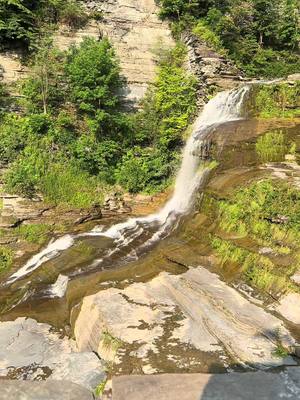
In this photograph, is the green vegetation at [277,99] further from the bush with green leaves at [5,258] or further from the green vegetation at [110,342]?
the green vegetation at [110,342]

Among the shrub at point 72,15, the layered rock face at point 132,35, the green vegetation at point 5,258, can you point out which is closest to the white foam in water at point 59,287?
the green vegetation at point 5,258

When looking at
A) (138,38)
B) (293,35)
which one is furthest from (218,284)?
(293,35)

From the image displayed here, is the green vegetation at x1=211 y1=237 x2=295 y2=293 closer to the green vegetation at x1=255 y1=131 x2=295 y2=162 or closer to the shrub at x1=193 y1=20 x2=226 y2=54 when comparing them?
the green vegetation at x1=255 y1=131 x2=295 y2=162

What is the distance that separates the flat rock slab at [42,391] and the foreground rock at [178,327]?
804mm

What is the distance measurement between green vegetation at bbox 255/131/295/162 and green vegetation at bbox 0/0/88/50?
1046 cm

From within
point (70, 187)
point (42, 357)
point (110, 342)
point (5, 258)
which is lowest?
point (5, 258)

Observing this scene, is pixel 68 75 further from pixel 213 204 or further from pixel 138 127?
pixel 213 204

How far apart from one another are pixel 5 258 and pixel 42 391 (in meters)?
7.20

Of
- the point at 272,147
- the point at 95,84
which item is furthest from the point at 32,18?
the point at 272,147

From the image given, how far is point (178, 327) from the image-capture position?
6363 millimetres

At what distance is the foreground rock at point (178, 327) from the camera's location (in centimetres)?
561

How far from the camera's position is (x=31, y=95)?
1578 cm

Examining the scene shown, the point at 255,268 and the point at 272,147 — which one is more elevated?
the point at 272,147

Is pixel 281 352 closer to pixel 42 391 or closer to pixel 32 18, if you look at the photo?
pixel 42 391
